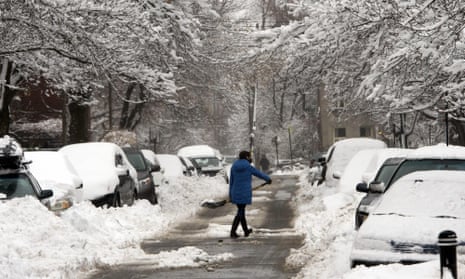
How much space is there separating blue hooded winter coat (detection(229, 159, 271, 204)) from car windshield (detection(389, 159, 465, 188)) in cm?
411

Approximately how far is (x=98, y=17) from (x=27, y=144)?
27.7 meters

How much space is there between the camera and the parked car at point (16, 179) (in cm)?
1499

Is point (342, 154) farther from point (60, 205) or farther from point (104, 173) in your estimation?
point (60, 205)

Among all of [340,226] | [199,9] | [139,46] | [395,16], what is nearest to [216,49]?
[199,9]

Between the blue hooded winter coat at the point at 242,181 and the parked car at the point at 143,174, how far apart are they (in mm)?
6259

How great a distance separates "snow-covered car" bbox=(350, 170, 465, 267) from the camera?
915 cm

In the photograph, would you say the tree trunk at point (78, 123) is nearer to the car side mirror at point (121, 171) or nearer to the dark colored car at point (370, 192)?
the car side mirror at point (121, 171)

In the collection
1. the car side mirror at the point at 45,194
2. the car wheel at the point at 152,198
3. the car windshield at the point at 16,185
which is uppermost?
the car windshield at the point at 16,185

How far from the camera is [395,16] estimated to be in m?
16.7

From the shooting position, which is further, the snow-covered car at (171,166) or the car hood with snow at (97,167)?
the snow-covered car at (171,166)

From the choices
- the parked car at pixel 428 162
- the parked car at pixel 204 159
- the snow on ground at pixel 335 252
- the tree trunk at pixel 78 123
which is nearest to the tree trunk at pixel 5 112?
the tree trunk at pixel 78 123

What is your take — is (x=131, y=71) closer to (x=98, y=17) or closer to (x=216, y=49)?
(x=98, y=17)

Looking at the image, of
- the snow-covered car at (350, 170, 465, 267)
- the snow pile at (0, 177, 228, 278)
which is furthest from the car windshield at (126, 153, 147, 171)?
the snow-covered car at (350, 170, 465, 267)

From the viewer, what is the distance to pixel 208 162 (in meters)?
45.1
